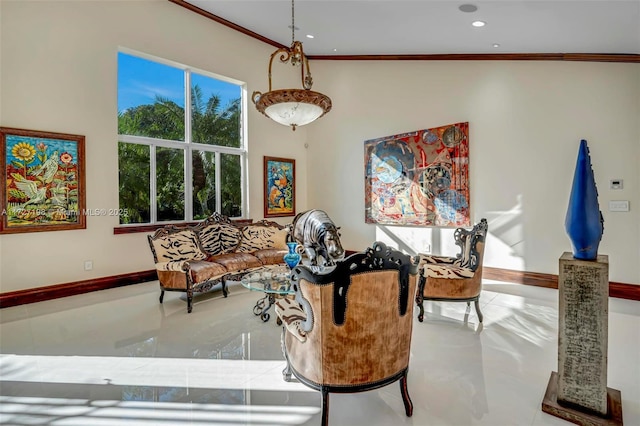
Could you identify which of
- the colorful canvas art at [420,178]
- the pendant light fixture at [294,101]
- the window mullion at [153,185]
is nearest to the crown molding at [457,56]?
the pendant light fixture at [294,101]

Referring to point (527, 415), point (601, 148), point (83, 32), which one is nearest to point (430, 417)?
point (527, 415)

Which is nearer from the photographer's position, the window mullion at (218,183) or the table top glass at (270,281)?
the table top glass at (270,281)

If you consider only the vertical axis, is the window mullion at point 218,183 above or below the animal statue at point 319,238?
above

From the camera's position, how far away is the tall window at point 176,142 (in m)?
5.70

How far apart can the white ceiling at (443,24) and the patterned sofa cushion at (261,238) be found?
3457 mm

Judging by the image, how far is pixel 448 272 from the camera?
3.77 metres

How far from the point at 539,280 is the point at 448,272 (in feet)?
7.97

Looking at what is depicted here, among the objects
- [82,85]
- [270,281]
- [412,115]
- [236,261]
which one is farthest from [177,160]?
[412,115]

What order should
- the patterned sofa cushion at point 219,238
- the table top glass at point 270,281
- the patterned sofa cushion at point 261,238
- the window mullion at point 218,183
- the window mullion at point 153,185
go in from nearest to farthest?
1. the table top glass at point 270,281
2. the patterned sofa cushion at point 219,238
3. the patterned sofa cushion at point 261,238
4. the window mullion at point 153,185
5. the window mullion at point 218,183

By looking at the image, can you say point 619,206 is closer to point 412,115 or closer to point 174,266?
point 412,115

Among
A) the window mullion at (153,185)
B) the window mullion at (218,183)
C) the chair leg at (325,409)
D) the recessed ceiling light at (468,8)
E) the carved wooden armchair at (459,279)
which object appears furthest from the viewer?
the window mullion at (218,183)

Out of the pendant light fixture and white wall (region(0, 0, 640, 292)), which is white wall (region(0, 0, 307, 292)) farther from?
the pendant light fixture

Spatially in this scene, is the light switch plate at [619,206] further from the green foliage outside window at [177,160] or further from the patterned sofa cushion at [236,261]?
the green foliage outside window at [177,160]

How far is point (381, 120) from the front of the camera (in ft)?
23.0
